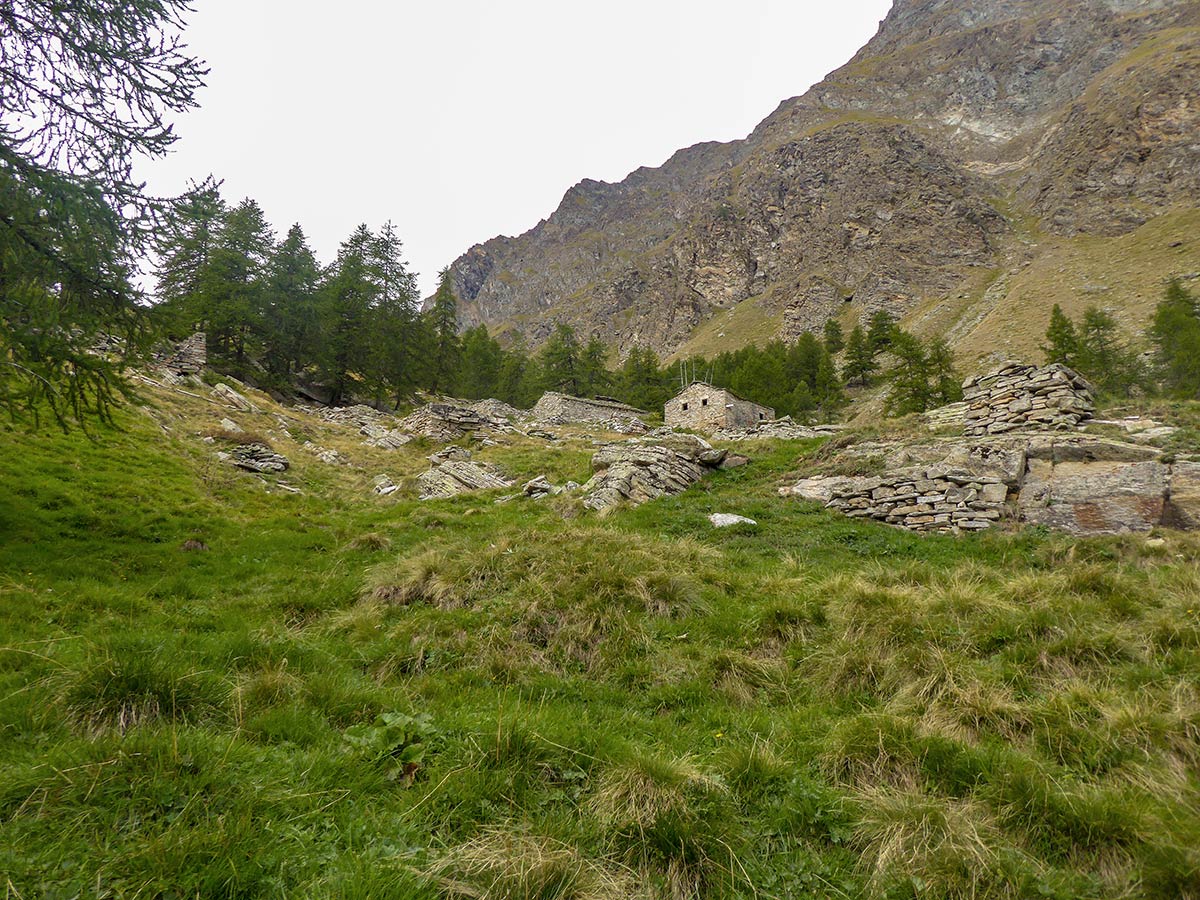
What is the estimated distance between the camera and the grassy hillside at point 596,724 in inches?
100

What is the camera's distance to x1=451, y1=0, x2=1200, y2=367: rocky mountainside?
6494 centimetres

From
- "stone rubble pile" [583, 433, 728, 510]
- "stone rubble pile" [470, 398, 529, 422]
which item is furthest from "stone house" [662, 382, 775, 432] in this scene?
"stone rubble pile" [583, 433, 728, 510]

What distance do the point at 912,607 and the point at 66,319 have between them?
1343 cm

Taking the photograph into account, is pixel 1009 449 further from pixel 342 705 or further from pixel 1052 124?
pixel 1052 124

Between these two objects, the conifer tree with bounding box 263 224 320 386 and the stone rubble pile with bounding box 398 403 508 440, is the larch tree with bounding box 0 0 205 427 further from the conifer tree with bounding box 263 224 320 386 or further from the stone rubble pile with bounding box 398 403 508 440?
the conifer tree with bounding box 263 224 320 386

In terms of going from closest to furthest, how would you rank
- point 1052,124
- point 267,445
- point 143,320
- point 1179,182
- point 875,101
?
1. point 143,320
2. point 267,445
3. point 1179,182
4. point 1052,124
5. point 875,101

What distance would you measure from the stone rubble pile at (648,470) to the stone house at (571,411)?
23.0 meters

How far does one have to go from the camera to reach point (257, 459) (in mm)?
17438

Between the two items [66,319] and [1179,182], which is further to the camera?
[1179,182]

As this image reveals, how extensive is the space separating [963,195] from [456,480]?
111 metres

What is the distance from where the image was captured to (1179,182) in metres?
66.0

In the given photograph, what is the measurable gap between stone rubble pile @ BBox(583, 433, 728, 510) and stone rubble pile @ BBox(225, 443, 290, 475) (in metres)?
11.0

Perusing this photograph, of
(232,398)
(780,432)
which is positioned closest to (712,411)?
(780,432)

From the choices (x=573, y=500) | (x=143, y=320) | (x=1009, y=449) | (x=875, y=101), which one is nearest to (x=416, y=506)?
(x=573, y=500)
